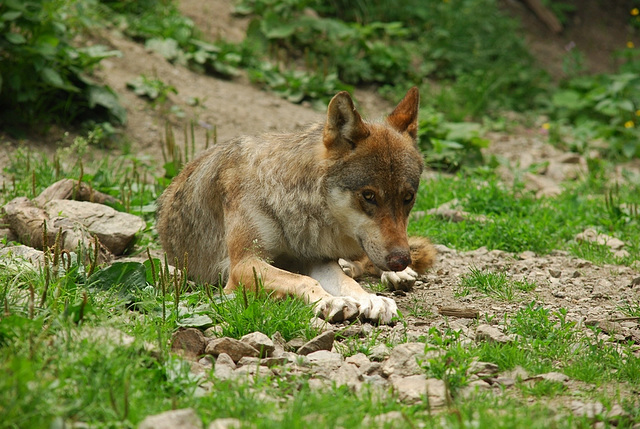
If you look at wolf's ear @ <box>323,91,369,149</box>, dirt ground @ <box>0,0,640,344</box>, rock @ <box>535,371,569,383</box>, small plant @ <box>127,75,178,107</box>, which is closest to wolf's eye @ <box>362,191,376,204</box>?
wolf's ear @ <box>323,91,369,149</box>

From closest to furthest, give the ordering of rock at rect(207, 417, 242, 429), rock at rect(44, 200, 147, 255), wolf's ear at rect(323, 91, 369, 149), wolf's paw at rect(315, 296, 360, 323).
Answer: rock at rect(207, 417, 242, 429), wolf's paw at rect(315, 296, 360, 323), wolf's ear at rect(323, 91, 369, 149), rock at rect(44, 200, 147, 255)

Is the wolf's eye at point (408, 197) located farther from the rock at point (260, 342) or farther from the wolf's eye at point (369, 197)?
the rock at point (260, 342)

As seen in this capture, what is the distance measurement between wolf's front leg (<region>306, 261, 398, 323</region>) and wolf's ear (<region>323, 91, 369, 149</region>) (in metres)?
0.90

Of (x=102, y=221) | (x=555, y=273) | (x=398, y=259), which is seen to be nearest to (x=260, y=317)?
(x=398, y=259)

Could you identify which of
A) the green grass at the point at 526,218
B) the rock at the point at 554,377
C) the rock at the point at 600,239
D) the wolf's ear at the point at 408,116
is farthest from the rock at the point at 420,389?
the rock at the point at 600,239

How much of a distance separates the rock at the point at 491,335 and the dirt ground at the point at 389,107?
402 millimetres

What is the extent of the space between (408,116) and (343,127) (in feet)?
2.25

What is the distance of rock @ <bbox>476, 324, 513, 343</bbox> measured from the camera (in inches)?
152

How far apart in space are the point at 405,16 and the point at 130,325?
10333 millimetres

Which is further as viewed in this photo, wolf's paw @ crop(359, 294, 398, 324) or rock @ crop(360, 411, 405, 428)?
wolf's paw @ crop(359, 294, 398, 324)

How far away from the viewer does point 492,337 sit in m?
3.88

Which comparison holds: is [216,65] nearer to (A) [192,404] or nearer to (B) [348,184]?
(B) [348,184]

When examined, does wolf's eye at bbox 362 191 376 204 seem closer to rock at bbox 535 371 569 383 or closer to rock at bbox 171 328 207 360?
rock at bbox 171 328 207 360

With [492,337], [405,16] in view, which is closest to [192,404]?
[492,337]
